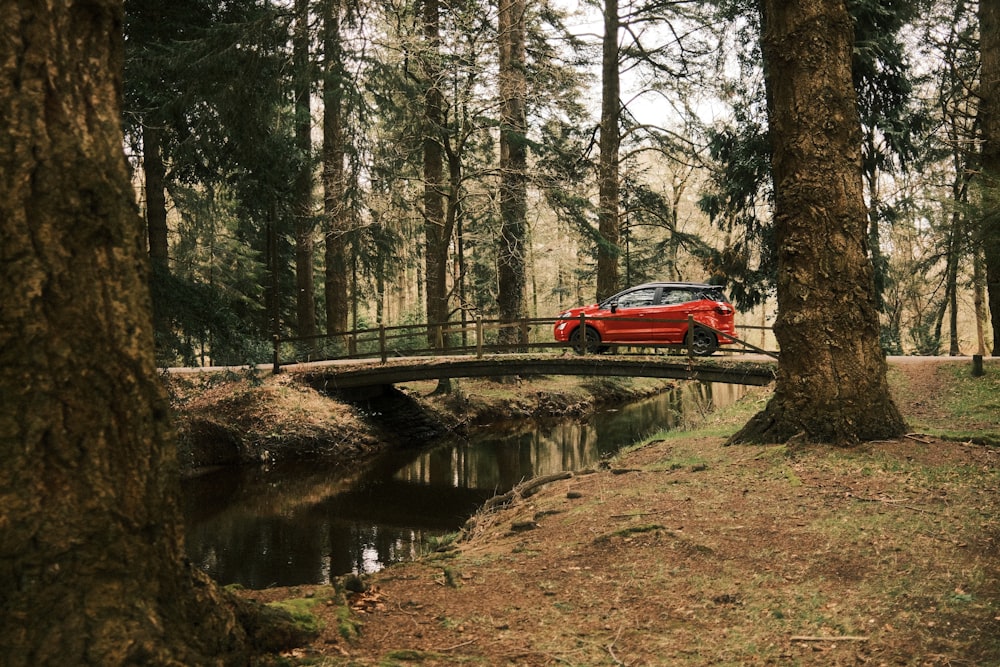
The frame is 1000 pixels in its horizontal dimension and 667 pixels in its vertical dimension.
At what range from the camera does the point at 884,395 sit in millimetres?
8453

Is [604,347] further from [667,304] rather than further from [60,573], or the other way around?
[60,573]

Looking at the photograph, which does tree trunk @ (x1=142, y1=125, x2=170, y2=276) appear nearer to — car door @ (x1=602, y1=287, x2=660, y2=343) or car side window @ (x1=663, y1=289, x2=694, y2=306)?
car door @ (x1=602, y1=287, x2=660, y2=343)

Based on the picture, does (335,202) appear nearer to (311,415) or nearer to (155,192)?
(155,192)

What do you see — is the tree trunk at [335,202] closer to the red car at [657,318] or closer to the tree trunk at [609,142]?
the red car at [657,318]

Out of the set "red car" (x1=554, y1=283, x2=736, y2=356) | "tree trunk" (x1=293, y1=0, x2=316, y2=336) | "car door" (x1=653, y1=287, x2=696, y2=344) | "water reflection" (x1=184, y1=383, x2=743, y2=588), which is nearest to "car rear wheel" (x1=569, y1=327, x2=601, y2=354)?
"red car" (x1=554, y1=283, x2=736, y2=356)

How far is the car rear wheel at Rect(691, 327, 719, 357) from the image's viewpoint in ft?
51.9

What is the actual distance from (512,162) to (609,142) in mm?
3270

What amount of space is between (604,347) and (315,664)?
14.6 metres

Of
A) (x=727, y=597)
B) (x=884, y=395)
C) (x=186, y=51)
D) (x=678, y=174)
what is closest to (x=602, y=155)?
(x=678, y=174)

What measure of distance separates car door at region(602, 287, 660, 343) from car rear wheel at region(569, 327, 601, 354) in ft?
0.69

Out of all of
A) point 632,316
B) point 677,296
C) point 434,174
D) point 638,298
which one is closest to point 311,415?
point 434,174

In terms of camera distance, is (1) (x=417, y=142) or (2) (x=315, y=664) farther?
(1) (x=417, y=142)

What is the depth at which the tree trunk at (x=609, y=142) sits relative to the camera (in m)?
21.2

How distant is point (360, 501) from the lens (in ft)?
43.0
